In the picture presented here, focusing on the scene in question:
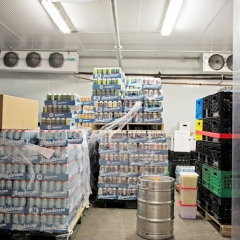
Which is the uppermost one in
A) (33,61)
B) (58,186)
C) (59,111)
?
(33,61)

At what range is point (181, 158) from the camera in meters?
8.64

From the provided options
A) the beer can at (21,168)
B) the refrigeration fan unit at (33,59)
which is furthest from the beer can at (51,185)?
the refrigeration fan unit at (33,59)

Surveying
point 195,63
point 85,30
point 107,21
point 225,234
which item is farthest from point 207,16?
point 225,234

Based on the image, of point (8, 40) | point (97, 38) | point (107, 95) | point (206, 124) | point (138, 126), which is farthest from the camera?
point (8, 40)

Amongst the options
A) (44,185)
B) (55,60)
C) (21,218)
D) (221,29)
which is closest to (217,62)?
(221,29)

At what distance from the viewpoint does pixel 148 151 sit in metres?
5.63

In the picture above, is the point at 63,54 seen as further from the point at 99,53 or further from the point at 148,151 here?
the point at 148,151

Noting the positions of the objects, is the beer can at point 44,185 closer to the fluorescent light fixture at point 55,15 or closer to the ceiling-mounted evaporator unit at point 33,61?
the fluorescent light fixture at point 55,15

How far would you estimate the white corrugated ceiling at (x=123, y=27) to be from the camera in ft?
19.0

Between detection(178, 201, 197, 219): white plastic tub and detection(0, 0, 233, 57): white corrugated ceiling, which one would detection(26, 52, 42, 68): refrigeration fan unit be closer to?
detection(0, 0, 233, 57): white corrugated ceiling

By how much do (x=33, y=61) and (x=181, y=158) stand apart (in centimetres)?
549

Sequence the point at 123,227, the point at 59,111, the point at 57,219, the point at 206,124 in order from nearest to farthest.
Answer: the point at 57,219 → the point at 123,227 → the point at 206,124 → the point at 59,111

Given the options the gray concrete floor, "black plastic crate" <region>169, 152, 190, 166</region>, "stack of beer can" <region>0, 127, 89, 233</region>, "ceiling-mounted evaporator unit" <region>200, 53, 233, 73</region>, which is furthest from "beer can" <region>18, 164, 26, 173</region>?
"ceiling-mounted evaporator unit" <region>200, 53, 233, 73</region>

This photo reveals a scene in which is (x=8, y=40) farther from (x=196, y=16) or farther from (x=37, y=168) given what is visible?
(x=37, y=168)
